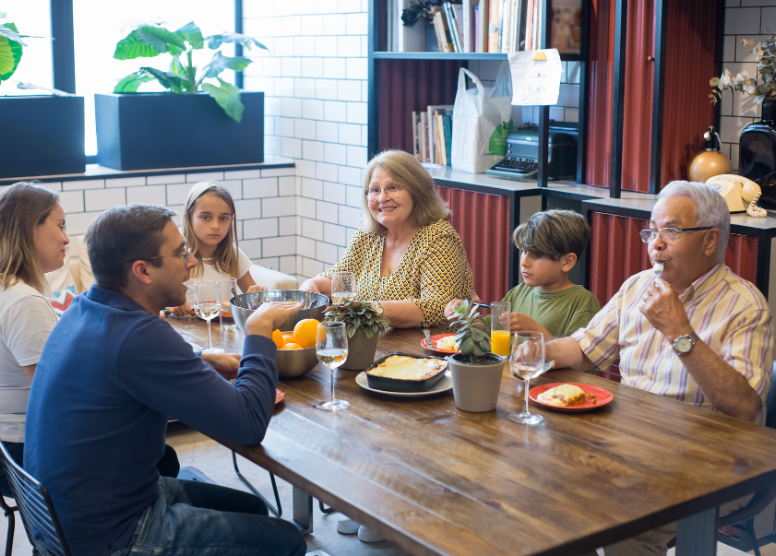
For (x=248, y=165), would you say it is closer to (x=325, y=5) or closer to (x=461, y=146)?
(x=325, y=5)

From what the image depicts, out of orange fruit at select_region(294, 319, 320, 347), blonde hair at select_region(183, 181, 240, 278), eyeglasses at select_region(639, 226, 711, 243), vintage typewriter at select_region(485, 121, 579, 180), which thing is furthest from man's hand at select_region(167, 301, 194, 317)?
vintage typewriter at select_region(485, 121, 579, 180)

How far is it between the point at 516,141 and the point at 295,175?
1.70 meters

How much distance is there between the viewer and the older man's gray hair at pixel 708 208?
7.18 ft

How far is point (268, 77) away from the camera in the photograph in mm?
5379

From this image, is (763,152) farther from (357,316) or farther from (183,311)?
(183,311)

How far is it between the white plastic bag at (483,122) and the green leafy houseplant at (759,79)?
1.09 m

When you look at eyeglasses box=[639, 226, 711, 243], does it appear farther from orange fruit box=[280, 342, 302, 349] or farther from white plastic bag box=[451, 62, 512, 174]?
white plastic bag box=[451, 62, 512, 174]

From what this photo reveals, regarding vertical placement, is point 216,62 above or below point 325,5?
below

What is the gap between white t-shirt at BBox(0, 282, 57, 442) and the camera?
217 cm

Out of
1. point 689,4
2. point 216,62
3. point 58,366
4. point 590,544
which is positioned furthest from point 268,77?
point 590,544

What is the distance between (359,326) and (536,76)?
5.62ft

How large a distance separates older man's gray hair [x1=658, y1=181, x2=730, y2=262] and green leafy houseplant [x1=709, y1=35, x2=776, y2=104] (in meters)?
1.06

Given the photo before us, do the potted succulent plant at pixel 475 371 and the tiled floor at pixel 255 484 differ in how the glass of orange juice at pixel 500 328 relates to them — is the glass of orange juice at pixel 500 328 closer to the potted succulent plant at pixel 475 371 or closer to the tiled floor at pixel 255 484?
the potted succulent plant at pixel 475 371

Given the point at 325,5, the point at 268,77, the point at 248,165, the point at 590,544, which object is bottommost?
the point at 590,544
